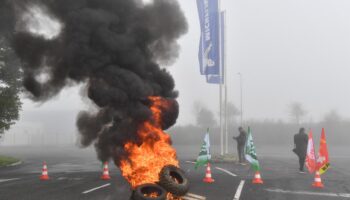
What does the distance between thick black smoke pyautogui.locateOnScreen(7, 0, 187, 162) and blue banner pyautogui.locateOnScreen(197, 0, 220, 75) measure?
418 inches

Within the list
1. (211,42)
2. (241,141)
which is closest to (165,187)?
(241,141)

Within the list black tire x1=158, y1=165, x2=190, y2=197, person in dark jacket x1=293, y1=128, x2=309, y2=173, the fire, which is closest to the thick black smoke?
the fire

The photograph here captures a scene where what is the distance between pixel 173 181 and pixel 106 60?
3.71 metres

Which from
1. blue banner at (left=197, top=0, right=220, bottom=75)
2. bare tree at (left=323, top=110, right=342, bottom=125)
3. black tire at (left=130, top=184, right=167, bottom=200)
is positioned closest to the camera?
black tire at (left=130, top=184, right=167, bottom=200)

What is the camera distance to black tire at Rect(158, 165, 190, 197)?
9367 mm

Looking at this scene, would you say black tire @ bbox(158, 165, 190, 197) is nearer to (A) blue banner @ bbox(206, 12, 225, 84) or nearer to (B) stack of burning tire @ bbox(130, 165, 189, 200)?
(B) stack of burning tire @ bbox(130, 165, 189, 200)

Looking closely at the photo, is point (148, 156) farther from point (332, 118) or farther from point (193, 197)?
point (332, 118)

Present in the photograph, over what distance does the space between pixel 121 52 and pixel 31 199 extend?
4684 mm

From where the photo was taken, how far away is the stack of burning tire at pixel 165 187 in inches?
350

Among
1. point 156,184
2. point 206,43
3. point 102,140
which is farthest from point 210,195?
point 206,43

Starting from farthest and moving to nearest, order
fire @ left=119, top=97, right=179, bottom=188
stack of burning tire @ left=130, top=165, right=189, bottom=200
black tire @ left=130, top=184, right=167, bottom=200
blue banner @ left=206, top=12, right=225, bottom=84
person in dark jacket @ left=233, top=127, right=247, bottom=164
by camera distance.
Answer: blue banner @ left=206, top=12, right=225, bottom=84 < person in dark jacket @ left=233, top=127, right=247, bottom=164 < fire @ left=119, top=97, right=179, bottom=188 < stack of burning tire @ left=130, top=165, right=189, bottom=200 < black tire @ left=130, top=184, right=167, bottom=200

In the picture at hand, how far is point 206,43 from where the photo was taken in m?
23.2

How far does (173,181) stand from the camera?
372 inches

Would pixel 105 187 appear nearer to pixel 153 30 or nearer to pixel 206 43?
pixel 153 30
